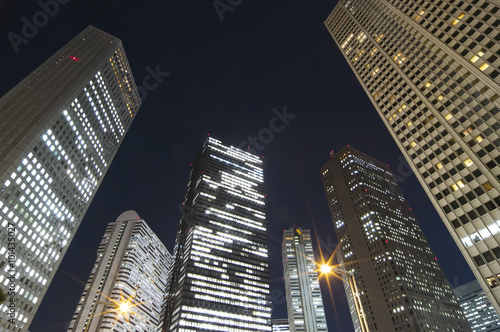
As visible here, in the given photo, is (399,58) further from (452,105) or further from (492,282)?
(492,282)

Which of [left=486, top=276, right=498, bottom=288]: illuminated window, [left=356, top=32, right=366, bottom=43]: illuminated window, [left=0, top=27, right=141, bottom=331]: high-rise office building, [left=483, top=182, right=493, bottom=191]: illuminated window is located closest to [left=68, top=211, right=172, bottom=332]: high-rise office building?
[left=0, top=27, right=141, bottom=331]: high-rise office building

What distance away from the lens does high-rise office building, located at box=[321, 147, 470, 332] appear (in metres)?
123

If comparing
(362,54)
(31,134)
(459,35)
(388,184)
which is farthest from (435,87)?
(388,184)

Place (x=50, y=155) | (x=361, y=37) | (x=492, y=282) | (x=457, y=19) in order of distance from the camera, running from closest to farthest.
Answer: (x=492, y=282), (x=457, y=19), (x=50, y=155), (x=361, y=37)

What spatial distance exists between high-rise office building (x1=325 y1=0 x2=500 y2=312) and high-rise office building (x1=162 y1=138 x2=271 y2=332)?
313 ft

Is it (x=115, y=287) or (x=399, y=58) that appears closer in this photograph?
(x=399, y=58)

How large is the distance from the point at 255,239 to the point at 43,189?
96.9 metres

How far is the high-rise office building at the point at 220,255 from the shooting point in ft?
386

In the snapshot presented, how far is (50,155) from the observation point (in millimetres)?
92000

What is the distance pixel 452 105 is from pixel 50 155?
360ft

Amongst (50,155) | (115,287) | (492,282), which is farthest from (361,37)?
(115,287)

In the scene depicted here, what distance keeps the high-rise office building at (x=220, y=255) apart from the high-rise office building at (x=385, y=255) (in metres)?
44.7

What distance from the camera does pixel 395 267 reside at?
426ft

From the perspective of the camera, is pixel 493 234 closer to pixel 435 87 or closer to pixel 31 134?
pixel 435 87
